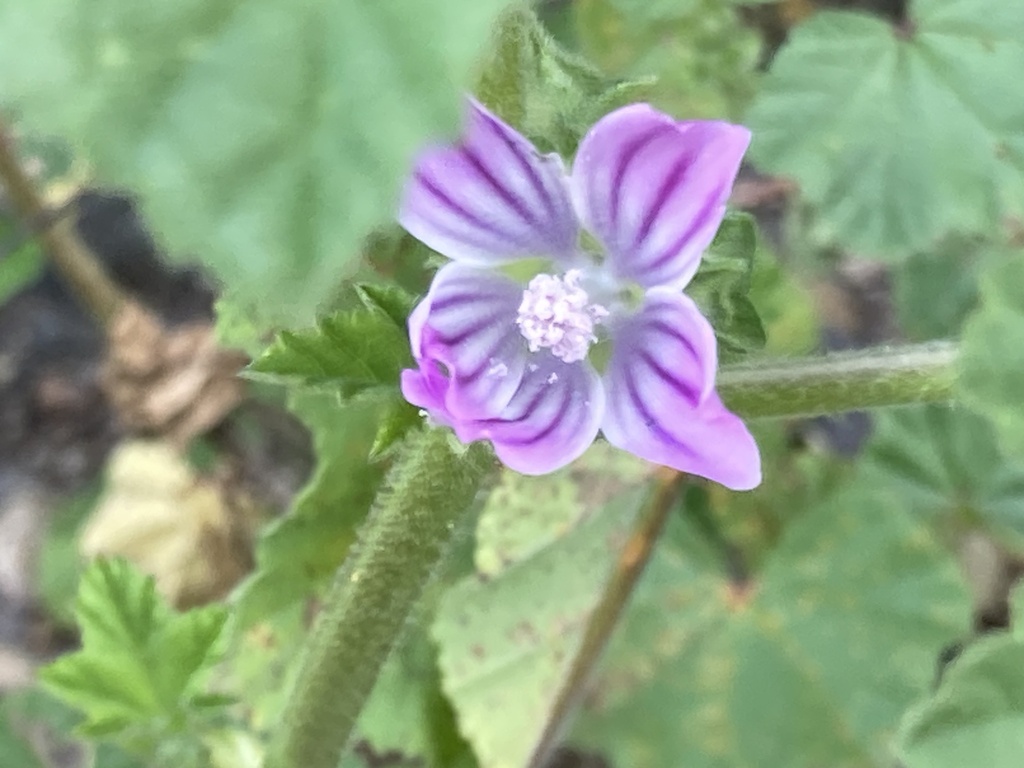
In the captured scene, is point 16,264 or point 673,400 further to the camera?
point 16,264

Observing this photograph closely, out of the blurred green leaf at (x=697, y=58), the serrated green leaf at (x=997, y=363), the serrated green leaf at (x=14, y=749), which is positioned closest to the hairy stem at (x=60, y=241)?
the serrated green leaf at (x=14, y=749)

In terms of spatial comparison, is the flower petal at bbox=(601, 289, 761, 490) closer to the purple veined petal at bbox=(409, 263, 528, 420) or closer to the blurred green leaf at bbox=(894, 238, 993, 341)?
the purple veined petal at bbox=(409, 263, 528, 420)

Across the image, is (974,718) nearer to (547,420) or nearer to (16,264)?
(547,420)

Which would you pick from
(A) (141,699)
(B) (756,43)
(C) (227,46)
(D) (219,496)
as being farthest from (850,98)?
(D) (219,496)

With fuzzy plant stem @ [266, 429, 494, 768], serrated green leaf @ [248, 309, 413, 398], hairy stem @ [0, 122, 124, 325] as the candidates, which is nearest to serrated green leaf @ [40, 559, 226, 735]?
fuzzy plant stem @ [266, 429, 494, 768]

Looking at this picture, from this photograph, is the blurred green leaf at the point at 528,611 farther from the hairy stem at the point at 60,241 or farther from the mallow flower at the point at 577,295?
the hairy stem at the point at 60,241

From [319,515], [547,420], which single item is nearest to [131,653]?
[319,515]
